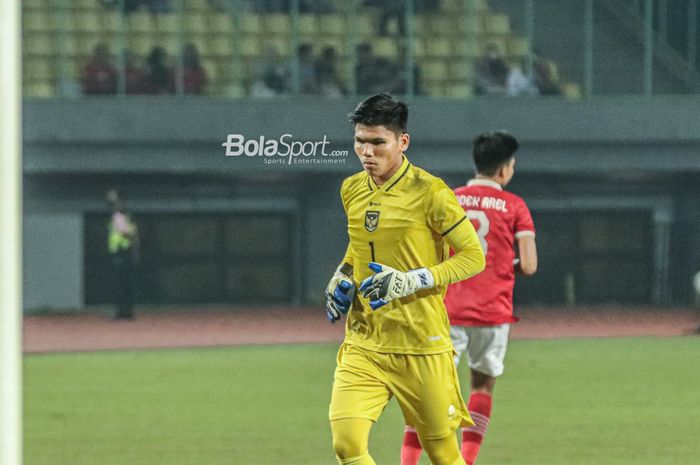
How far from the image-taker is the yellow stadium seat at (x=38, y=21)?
2562 cm

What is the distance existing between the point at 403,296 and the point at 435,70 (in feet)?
66.2

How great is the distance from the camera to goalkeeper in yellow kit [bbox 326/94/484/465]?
5.97 metres

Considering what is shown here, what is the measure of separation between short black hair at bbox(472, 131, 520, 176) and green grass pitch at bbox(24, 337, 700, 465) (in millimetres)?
1933

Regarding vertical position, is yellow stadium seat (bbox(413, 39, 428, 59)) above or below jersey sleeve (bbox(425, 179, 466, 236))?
above

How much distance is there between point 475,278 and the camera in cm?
782

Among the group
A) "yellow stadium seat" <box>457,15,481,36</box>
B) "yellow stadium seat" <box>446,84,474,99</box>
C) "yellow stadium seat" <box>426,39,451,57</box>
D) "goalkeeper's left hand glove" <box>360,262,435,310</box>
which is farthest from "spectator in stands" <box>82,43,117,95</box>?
"goalkeeper's left hand glove" <box>360,262,435,310</box>

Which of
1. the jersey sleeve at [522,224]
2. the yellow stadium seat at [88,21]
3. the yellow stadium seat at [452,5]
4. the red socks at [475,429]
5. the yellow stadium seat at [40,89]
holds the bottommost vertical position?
the red socks at [475,429]

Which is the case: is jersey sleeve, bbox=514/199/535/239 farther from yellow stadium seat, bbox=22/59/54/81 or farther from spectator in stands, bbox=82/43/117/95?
yellow stadium seat, bbox=22/59/54/81

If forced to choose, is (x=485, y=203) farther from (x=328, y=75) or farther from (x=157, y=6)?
(x=157, y=6)

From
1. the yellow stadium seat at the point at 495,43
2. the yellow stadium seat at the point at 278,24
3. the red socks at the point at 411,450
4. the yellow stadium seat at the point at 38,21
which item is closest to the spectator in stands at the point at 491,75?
the yellow stadium seat at the point at 495,43

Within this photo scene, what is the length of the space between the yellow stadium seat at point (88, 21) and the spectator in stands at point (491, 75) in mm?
6876

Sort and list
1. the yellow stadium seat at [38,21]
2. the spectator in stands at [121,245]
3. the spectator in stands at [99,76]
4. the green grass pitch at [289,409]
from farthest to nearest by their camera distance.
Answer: the yellow stadium seat at [38,21], the spectator in stands at [99,76], the spectator in stands at [121,245], the green grass pitch at [289,409]

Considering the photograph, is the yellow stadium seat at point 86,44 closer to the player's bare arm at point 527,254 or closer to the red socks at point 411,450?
the player's bare arm at point 527,254

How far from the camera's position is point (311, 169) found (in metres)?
24.2
